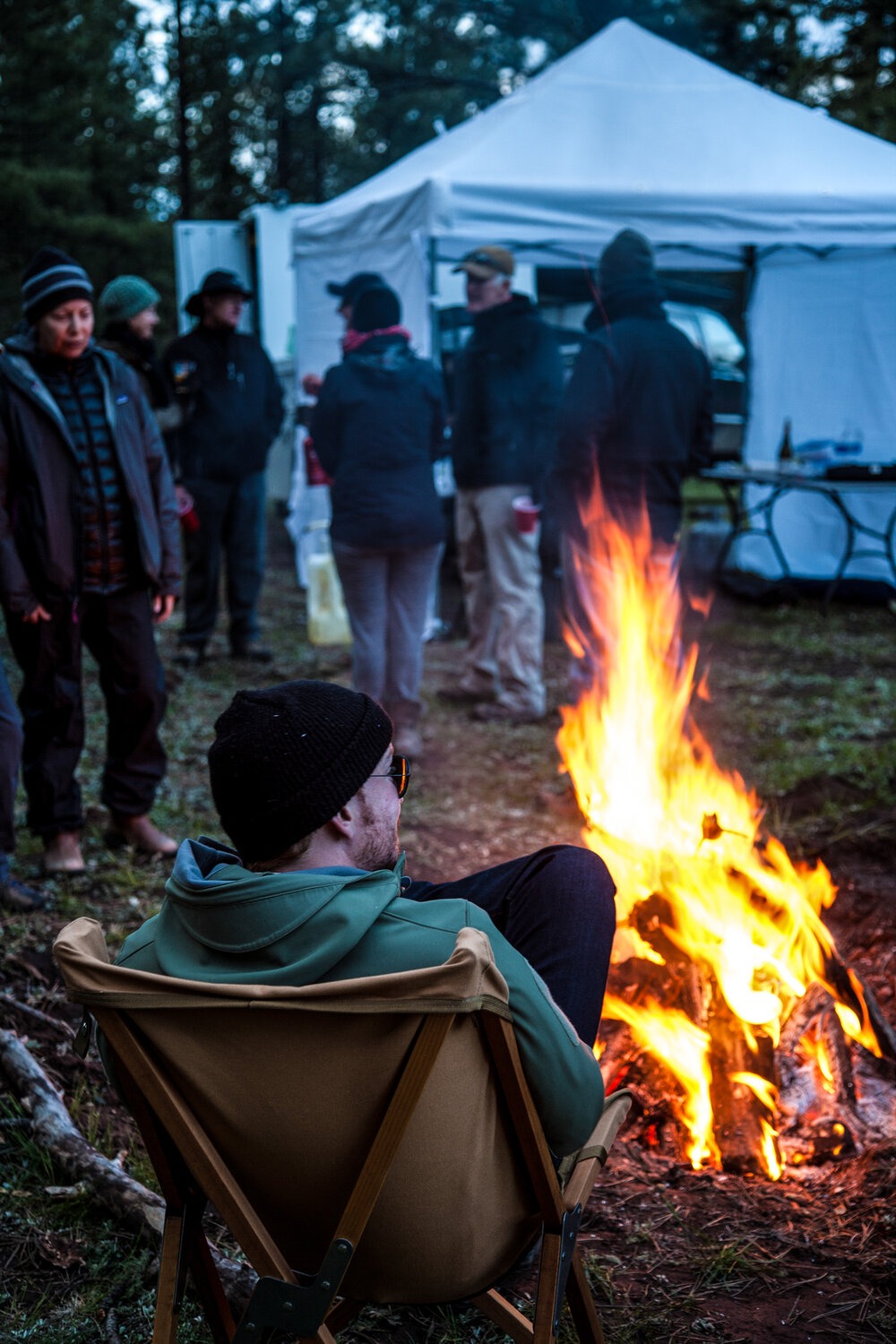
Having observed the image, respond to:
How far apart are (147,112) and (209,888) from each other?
27467 millimetres

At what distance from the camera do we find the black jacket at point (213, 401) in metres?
7.52

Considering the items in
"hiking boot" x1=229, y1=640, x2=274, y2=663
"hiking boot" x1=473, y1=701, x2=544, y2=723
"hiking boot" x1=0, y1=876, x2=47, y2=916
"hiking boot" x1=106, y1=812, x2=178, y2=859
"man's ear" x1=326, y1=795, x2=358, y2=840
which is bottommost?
"hiking boot" x1=229, y1=640, x2=274, y2=663

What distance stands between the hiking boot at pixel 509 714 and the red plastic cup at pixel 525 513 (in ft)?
3.20

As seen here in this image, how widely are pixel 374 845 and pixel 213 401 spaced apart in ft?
20.0

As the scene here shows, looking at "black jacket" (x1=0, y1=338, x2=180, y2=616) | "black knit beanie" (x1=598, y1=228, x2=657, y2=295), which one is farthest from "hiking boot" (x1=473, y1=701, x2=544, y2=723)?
"black jacket" (x1=0, y1=338, x2=180, y2=616)

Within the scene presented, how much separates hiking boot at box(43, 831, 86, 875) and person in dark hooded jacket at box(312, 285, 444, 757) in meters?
1.80

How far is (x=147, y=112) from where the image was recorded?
1006 inches

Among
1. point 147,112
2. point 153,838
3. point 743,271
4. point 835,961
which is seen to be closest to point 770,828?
point 835,961

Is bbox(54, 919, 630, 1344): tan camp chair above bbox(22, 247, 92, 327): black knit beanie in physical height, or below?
below

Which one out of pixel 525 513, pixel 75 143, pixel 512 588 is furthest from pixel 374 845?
pixel 75 143

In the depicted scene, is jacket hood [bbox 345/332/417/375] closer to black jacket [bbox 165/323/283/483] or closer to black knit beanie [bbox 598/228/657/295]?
black knit beanie [bbox 598/228/657/295]

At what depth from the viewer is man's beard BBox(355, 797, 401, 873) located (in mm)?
1927

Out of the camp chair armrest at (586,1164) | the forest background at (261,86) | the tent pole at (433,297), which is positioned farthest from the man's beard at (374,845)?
the forest background at (261,86)

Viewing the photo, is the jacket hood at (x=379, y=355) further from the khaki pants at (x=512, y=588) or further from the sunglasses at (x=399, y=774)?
the sunglasses at (x=399, y=774)
